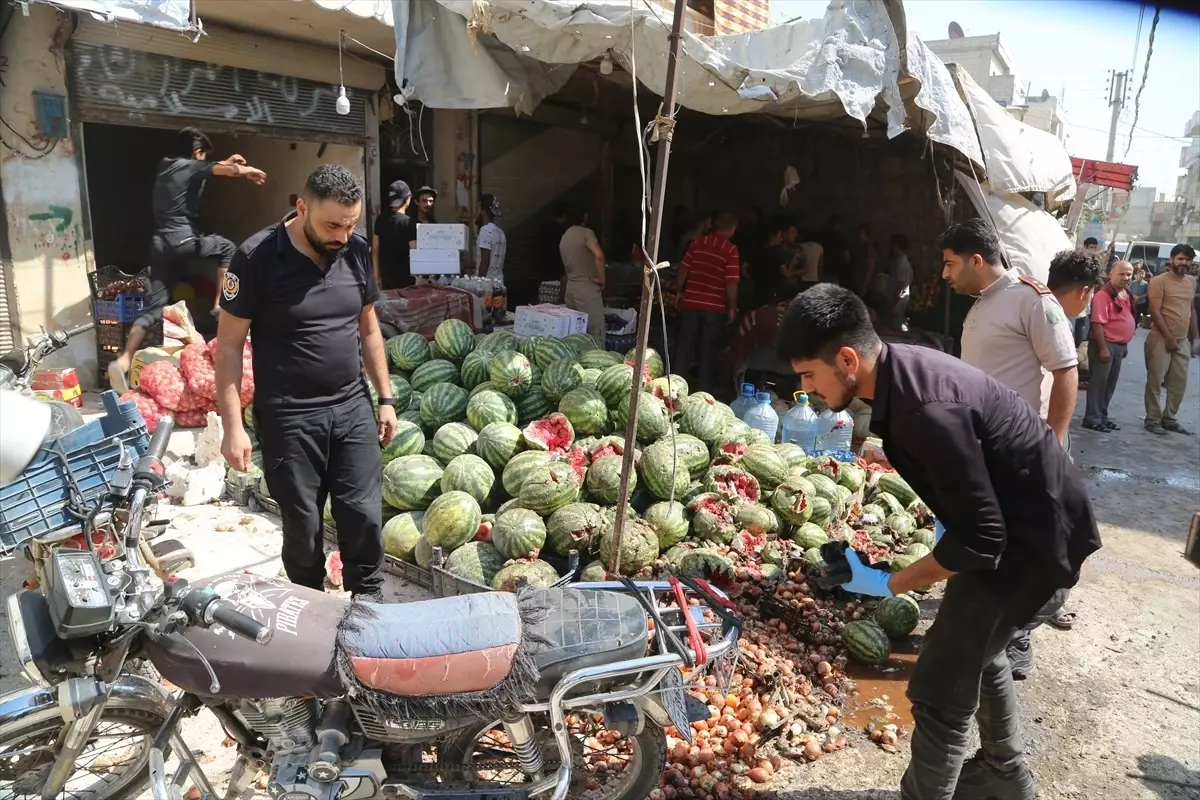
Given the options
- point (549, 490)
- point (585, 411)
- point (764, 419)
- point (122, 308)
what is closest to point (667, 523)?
point (549, 490)

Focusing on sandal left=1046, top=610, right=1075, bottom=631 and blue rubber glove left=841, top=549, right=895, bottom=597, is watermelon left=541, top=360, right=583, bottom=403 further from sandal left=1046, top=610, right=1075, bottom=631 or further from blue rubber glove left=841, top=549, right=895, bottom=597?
sandal left=1046, top=610, right=1075, bottom=631

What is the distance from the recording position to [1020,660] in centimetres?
375

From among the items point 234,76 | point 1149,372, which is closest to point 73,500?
point 234,76

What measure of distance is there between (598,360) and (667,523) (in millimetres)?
1848

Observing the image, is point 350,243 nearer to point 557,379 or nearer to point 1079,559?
point 557,379

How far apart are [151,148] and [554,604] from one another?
535 inches

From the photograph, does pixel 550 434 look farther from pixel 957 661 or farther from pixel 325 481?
pixel 957 661

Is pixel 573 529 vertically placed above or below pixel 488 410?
below

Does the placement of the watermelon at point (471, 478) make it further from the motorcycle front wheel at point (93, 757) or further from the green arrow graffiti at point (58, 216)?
the green arrow graffiti at point (58, 216)

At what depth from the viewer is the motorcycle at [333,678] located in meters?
2.08

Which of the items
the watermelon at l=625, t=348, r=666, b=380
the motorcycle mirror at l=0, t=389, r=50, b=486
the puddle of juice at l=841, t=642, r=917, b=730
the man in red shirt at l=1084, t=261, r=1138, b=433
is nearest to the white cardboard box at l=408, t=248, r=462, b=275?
the watermelon at l=625, t=348, r=666, b=380

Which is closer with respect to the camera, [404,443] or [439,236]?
[404,443]

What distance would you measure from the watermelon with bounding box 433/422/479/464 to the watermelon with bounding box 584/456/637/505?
2.97 ft

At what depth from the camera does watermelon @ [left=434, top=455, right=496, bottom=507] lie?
14.7 ft
